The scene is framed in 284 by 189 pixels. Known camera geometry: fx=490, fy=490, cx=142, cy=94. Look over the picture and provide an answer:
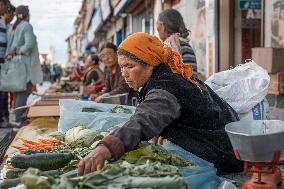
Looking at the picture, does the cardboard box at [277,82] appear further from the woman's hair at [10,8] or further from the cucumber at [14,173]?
A: the woman's hair at [10,8]

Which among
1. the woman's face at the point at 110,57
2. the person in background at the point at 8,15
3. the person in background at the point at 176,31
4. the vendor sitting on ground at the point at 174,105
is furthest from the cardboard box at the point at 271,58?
the person in background at the point at 8,15

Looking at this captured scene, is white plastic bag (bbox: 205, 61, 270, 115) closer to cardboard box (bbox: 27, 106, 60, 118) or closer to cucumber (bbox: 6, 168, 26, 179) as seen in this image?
cucumber (bbox: 6, 168, 26, 179)

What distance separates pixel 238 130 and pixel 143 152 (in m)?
0.59

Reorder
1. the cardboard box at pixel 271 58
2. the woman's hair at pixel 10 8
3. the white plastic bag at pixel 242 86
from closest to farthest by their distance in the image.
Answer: the white plastic bag at pixel 242 86, the cardboard box at pixel 271 58, the woman's hair at pixel 10 8

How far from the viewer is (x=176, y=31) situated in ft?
18.8

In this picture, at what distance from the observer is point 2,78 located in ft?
27.0

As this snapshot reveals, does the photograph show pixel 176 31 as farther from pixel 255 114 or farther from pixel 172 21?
pixel 255 114

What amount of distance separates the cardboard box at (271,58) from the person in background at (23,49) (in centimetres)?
401

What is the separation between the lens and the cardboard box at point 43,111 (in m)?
6.93

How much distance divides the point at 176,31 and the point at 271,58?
1.22 metres

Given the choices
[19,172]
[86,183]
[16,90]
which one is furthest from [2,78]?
[86,183]

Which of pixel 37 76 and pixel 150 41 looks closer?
pixel 150 41

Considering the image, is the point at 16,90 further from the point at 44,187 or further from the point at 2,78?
the point at 44,187

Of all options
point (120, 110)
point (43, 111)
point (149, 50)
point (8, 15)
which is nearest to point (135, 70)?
point (149, 50)
